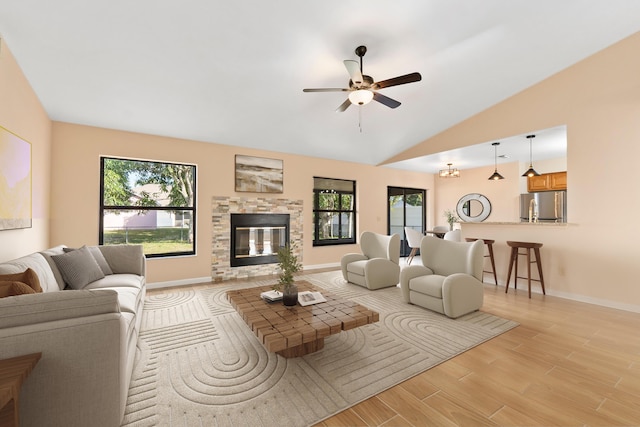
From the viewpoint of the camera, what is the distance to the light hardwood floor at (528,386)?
5.53ft

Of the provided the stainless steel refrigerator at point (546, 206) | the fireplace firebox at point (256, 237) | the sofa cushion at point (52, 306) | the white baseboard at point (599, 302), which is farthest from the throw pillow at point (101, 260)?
the stainless steel refrigerator at point (546, 206)

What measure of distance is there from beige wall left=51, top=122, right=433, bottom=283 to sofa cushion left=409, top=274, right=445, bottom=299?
3068mm

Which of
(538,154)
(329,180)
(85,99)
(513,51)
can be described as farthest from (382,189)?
(85,99)

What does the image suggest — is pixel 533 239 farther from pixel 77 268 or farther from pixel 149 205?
pixel 149 205

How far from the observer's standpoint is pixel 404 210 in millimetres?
8297

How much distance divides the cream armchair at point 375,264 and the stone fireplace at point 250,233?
1.60 meters

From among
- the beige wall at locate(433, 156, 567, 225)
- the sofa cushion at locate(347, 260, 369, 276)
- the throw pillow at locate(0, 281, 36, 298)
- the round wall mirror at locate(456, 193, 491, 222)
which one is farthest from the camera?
the round wall mirror at locate(456, 193, 491, 222)

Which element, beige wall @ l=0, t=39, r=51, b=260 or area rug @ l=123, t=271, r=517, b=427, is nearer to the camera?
area rug @ l=123, t=271, r=517, b=427

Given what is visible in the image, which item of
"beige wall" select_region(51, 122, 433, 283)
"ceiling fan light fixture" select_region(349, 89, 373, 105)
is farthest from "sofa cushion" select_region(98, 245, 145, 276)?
"ceiling fan light fixture" select_region(349, 89, 373, 105)

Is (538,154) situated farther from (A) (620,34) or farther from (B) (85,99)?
(B) (85,99)

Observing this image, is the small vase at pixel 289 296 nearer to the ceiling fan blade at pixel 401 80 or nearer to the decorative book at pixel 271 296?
the decorative book at pixel 271 296

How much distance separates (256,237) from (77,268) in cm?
313

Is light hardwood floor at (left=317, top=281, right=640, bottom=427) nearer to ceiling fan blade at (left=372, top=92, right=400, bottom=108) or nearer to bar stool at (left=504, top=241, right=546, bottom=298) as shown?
bar stool at (left=504, top=241, right=546, bottom=298)

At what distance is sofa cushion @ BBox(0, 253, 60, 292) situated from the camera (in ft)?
6.32
